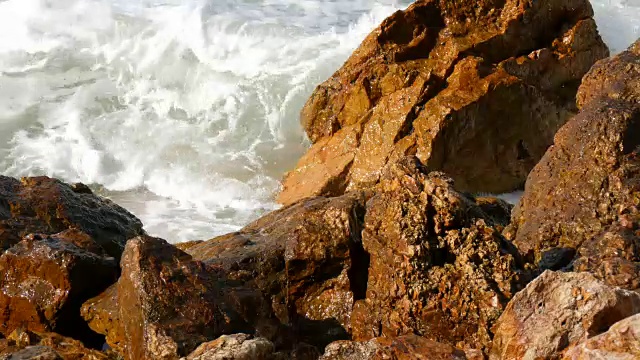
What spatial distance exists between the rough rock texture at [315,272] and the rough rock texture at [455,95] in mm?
3872

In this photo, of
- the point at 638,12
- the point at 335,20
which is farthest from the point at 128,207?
the point at 638,12

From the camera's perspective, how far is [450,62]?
8531 mm

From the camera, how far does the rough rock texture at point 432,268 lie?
349 centimetres

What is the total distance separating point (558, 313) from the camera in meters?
2.79

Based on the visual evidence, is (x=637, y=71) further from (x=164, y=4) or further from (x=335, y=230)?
(x=164, y=4)

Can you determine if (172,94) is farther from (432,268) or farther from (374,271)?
(432,268)

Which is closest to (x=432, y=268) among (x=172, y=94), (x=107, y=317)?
(x=107, y=317)

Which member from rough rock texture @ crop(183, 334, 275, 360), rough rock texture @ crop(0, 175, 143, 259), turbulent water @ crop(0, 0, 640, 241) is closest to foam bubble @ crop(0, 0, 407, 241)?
turbulent water @ crop(0, 0, 640, 241)

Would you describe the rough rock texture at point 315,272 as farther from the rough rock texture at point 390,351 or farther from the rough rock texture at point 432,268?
the rough rock texture at point 390,351

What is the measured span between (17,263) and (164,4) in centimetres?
1335

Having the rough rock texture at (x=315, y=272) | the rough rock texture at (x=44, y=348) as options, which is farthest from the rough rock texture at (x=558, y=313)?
the rough rock texture at (x=44, y=348)

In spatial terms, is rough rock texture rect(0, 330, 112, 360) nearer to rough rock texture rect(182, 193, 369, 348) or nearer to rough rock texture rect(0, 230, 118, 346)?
rough rock texture rect(0, 230, 118, 346)

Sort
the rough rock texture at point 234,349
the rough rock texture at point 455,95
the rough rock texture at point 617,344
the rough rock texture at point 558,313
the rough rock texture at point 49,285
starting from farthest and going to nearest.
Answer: the rough rock texture at point 455,95
the rough rock texture at point 49,285
the rough rock texture at point 234,349
the rough rock texture at point 558,313
the rough rock texture at point 617,344

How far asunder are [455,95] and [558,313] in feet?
18.1
